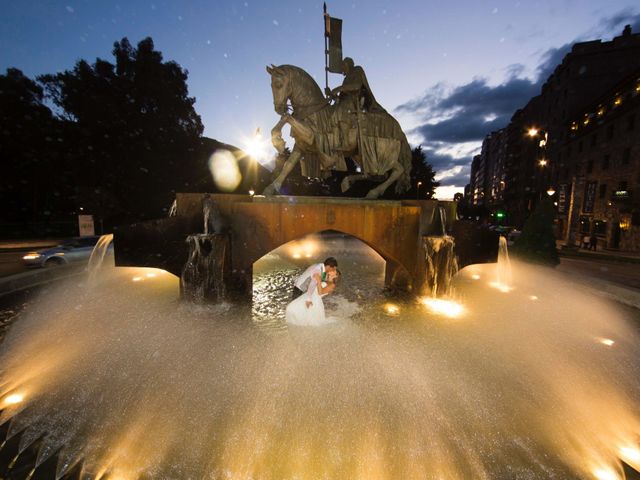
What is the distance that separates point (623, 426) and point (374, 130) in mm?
7141

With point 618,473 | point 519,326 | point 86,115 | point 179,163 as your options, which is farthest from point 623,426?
point 86,115

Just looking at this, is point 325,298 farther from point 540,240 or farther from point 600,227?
point 600,227

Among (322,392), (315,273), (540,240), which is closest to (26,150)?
(315,273)

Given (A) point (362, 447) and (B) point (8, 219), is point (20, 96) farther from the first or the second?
(A) point (362, 447)

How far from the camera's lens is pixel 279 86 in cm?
727

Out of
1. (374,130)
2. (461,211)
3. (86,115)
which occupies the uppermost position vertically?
(86,115)

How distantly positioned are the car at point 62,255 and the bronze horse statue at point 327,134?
906cm

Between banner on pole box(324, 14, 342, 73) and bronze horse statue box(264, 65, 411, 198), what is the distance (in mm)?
1412

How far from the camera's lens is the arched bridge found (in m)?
6.18

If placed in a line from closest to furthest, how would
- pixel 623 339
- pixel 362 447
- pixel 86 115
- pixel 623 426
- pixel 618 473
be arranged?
pixel 618 473 → pixel 362 447 → pixel 623 426 → pixel 623 339 → pixel 86 115

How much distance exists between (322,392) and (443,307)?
4100mm

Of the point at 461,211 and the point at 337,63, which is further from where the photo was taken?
the point at 461,211

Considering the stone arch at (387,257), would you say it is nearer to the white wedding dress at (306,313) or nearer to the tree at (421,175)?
the white wedding dress at (306,313)

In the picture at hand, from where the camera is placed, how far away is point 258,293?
7.50m
